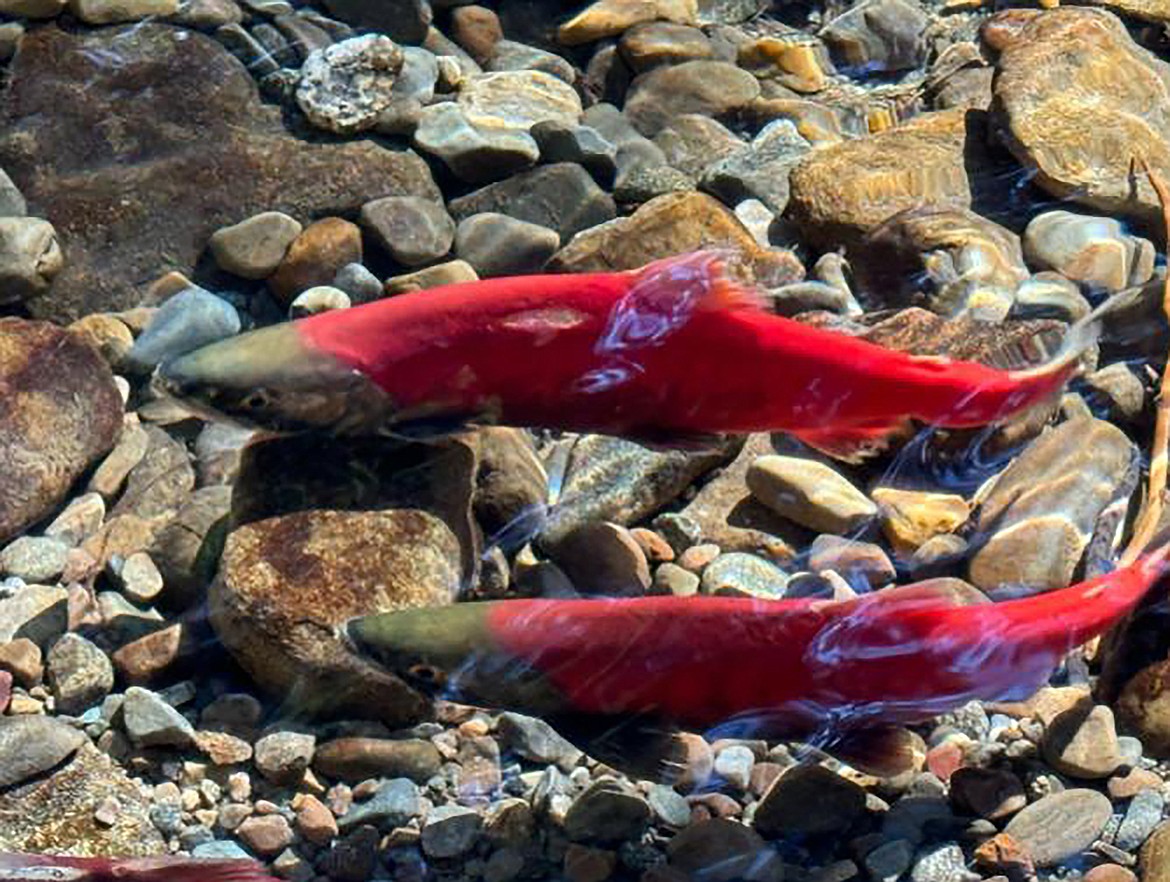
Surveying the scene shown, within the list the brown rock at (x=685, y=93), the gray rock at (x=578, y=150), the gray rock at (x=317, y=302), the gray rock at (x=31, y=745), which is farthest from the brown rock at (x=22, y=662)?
the brown rock at (x=685, y=93)

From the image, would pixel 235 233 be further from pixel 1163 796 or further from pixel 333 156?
pixel 1163 796

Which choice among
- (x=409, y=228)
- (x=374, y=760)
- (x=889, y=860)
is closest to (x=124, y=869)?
(x=374, y=760)

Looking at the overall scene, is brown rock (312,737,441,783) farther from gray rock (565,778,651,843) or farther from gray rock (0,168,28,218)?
gray rock (0,168,28,218)

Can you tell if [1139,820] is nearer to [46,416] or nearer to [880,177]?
[880,177]

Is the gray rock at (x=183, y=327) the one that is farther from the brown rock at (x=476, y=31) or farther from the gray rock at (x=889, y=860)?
the gray rock at (x=889, y=860)

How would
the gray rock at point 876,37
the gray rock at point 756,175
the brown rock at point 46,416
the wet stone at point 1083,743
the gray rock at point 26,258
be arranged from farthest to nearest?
1. the gray rock at point 876,37
2. the gray rock at point 756,175
3. the gray rock at point 26,258
4. the brown rock at point 46,416
5. the wet stone at point 1083,743

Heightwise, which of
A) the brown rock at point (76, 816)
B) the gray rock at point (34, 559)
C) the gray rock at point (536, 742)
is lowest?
the gray rock at point (34, 559)
